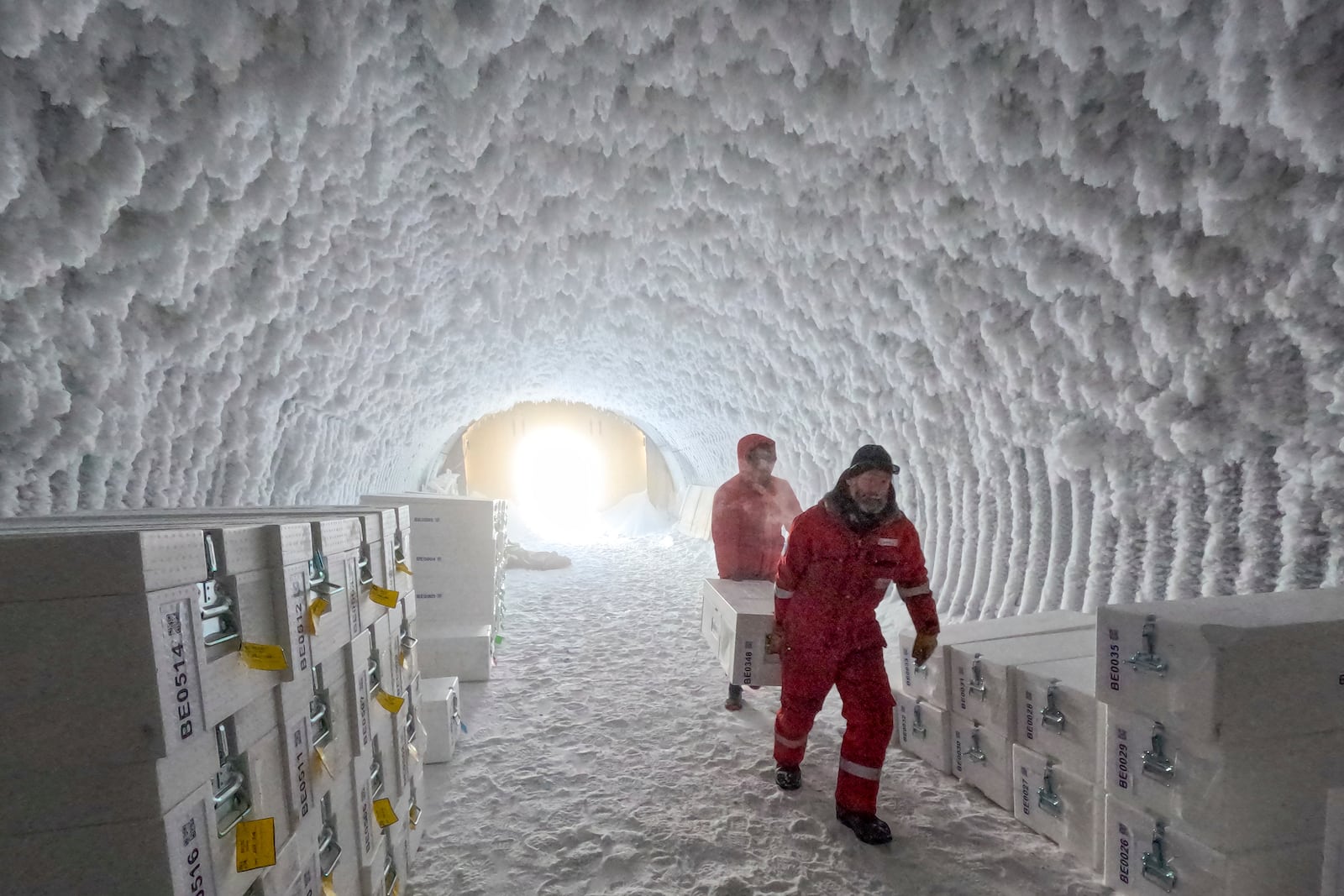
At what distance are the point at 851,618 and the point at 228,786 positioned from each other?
2.01 metres

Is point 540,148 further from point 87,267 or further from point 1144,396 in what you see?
point 1144,396

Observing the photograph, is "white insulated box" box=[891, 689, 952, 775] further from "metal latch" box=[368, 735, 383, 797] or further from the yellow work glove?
"metal latch" box=[368, 735, 383, 797]

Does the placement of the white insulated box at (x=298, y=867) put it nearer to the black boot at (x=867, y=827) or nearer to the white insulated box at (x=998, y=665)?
the black boot at (x=867, y=827)

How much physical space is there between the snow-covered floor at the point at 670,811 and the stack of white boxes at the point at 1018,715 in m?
0.10

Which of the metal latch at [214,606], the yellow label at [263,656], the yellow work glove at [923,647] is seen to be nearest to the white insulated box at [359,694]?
the yellow label at [263,656]

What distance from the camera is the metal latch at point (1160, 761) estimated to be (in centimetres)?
183

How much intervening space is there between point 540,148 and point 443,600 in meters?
2.69

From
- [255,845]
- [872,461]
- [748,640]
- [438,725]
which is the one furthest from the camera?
[748,640]

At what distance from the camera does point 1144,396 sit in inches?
108

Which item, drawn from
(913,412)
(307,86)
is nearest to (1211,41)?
(913,412)

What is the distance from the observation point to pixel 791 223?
3678 millimetres

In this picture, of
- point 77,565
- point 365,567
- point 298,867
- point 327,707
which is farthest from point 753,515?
point 77,565

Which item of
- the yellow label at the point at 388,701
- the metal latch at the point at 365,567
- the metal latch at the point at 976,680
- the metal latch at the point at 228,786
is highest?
the metal latch at the point at 365,567

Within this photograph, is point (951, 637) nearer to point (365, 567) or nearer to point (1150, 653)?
point (1150, 653)
